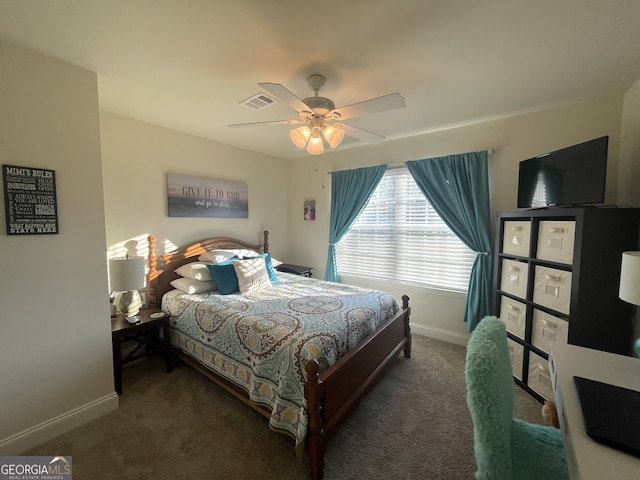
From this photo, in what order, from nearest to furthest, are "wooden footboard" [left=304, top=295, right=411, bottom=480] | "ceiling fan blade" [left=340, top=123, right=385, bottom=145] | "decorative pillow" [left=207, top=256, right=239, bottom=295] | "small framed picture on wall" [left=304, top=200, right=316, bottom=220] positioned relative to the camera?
"wooden footboard" [left=304, top=295, right=411, bottom=480]
"ceiling fan blade" [left=340, top=123, right=385, bottom=145]
"decorative pillow" [left=207, top=256, right=239, bottom=295]
"small framed picture on wall" [left=304, top=200, right=316, bottom=220]

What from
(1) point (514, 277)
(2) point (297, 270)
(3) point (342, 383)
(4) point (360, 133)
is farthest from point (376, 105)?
(2) point (297, 270)

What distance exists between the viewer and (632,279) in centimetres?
119

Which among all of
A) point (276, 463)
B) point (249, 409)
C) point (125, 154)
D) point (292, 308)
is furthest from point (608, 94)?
point (125, 154)

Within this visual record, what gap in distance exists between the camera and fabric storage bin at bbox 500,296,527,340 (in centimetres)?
224

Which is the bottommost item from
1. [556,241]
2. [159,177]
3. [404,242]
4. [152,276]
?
[152,276]

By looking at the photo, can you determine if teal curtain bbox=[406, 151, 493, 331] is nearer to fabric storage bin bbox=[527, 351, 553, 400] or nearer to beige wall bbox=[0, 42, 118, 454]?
fabric storage bin bbox=[527, 351, 553, 400]

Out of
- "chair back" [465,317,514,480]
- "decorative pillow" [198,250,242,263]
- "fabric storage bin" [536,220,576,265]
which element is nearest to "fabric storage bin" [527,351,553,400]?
"fabric storage bin" [536,220,576,265]

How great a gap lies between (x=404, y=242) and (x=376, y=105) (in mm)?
2154

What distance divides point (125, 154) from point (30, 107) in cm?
105

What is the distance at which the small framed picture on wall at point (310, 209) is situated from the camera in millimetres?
4219

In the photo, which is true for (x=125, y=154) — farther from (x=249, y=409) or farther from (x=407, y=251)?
(x=407, y=251)

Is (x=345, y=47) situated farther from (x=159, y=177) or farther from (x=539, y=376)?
(x=539, y=376)

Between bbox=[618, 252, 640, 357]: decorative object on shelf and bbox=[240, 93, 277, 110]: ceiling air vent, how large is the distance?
239 cm

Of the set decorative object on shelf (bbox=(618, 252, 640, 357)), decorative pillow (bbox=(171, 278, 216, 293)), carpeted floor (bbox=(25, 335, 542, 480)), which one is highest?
decorative object on shelf (bbox=(618, 252, 640, 357))
